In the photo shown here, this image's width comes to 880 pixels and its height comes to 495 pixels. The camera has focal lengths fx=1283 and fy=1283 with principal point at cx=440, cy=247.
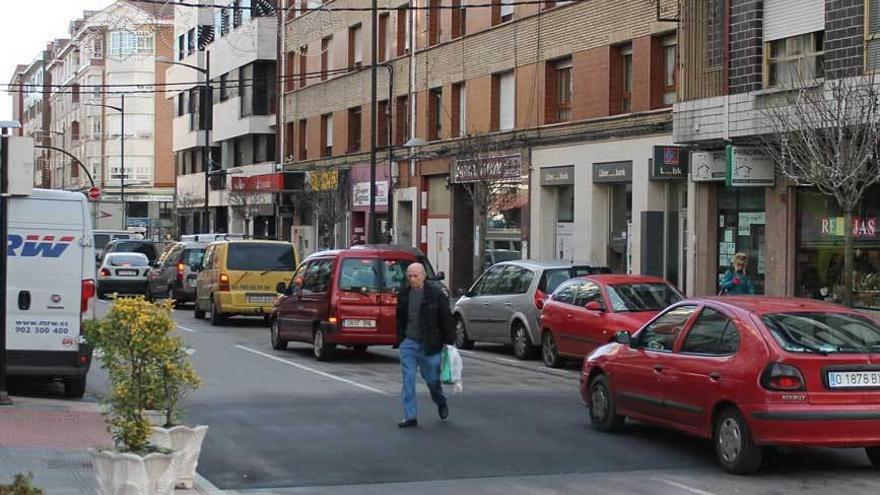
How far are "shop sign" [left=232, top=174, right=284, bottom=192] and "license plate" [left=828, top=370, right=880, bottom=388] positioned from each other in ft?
141

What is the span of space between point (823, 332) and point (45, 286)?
826 cm

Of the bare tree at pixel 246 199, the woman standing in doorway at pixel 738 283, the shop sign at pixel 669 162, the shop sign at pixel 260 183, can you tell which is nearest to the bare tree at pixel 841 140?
the woman standing in doorway at pixel 738 283

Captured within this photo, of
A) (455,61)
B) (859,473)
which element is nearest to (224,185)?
(455,61)

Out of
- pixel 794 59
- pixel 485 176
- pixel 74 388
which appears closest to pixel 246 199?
pixel 485 176

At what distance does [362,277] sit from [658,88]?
10.7 m

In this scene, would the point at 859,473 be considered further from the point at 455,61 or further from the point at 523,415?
the point at 455,61

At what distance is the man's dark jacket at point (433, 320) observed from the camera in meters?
12.8

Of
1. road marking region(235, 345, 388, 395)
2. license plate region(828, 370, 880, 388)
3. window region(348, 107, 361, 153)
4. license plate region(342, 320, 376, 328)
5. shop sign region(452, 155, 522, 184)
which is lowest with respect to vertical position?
road marking region(235, 345, 388, 395)

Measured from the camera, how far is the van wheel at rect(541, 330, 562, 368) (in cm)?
1941

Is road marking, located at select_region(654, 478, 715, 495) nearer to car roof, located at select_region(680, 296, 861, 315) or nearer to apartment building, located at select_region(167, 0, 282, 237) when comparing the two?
car roof, located at select_region(680, 296, 861, 315)

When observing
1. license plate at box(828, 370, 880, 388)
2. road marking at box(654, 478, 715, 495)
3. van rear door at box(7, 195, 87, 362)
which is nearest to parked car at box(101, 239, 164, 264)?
van rear door at box(7, 195, 87, 362)

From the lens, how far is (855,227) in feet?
71.7

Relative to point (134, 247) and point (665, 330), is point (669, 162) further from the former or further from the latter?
point (134, 247)

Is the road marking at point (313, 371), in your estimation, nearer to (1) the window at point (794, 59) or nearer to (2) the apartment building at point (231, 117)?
(1) the window at point (794, 59)
